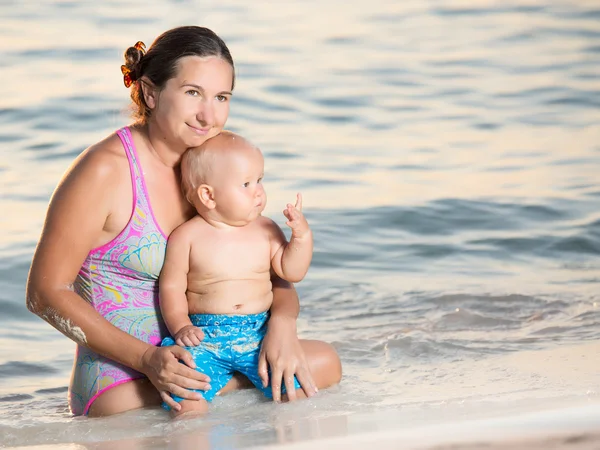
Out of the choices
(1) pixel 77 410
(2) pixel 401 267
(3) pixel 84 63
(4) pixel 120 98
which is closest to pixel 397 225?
(2) pixel 401 267

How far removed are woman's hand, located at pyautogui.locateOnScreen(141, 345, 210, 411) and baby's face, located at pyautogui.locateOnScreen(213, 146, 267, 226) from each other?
1.61 ft

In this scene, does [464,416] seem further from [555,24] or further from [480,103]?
[555,24]

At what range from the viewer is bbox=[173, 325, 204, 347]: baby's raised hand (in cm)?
337

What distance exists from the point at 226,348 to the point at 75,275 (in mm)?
537

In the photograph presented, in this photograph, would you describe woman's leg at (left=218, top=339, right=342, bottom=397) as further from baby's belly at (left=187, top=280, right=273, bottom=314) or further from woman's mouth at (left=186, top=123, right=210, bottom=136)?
woman's mouth at (left=186, top=123, right=210, bottom=136)

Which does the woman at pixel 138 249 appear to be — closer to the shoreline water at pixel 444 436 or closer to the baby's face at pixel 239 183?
the baby's face at pixel 239 183

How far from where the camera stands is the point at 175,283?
3521mm

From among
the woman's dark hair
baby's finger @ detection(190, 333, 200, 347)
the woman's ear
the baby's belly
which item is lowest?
baby's finger @ detection(190, 333, 200, 347)

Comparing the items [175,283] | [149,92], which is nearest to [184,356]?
[175,283]

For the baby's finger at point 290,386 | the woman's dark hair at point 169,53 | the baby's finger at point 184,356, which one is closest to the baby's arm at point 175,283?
the baby's finger at point 184,356

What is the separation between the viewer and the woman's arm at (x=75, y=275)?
3.36 meters

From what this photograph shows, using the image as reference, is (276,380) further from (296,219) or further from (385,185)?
(385,185)

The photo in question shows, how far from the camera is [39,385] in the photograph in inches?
170

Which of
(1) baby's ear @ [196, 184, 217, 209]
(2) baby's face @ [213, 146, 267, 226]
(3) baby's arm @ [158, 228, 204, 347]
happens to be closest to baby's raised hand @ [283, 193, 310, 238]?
(2) baby's face @ [213, 146, 267, 226]
